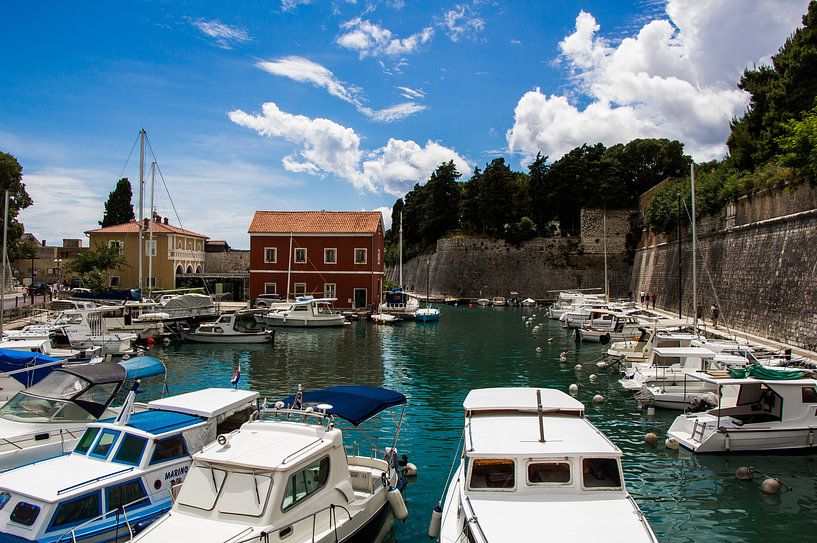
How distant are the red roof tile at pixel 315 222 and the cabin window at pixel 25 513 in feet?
139

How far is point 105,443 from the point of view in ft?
34.0

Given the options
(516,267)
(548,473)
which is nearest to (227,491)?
(548,473)

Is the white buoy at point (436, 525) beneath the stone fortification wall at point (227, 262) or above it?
beneath

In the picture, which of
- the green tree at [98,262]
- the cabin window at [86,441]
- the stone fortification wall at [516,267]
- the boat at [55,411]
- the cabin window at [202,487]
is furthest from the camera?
the stone fortification wall at [516,267]

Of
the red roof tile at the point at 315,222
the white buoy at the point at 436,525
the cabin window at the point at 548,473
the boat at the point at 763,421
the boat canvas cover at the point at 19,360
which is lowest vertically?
the white buoy at the point at 436,525

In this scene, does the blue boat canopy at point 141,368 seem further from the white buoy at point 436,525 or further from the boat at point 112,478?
the white buoy at point 436,525

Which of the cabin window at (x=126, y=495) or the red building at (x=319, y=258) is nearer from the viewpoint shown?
the cabin window at (x=126, y=495)

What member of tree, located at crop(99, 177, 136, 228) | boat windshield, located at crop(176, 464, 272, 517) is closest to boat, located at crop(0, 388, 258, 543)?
boat windshield, located at crop(176, 464, 272, 517)

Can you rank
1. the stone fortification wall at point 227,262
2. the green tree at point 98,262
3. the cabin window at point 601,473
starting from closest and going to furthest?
the cabin window at point 601,473 < the green tree at point 98,262 < the stone fortification wall at point 227,262

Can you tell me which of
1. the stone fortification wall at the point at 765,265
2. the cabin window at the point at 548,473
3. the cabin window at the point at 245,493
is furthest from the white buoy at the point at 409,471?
the stone fortification wall at the point at 765,265

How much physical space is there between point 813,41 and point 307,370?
34.7 m

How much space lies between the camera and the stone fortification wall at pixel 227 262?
69812 millimetres

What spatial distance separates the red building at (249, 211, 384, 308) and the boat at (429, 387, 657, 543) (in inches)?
1624

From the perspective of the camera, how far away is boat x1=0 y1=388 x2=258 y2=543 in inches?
334
